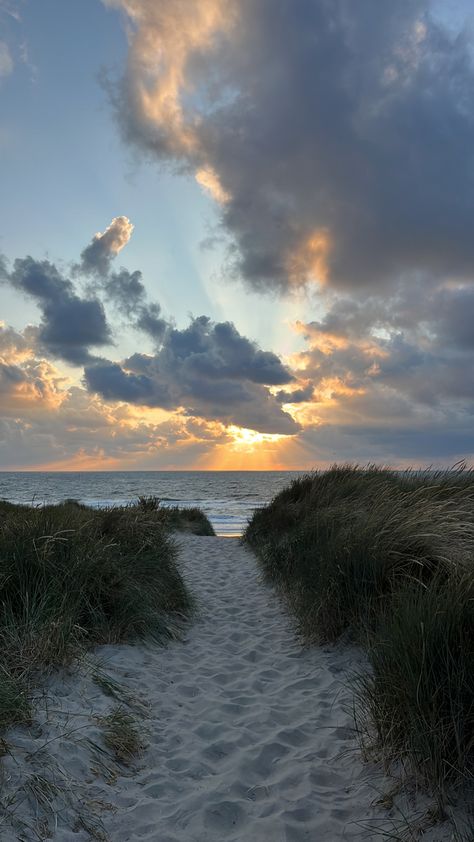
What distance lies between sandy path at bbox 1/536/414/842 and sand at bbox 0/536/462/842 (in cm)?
1

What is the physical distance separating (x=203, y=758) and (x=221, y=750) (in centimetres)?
18

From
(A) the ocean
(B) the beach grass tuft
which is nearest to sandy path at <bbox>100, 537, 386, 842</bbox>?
(B) the beach grass tuft

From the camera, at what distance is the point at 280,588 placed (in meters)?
8.58

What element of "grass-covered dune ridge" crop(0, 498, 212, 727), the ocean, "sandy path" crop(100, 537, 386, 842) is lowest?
the ocean

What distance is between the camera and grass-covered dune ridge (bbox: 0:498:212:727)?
13.6ft

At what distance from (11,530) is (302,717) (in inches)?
154

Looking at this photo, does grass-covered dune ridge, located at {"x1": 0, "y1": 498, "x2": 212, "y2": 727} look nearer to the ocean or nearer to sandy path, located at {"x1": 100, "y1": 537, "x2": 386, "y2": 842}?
sandy path, located at {"x1": 100, "y1": 537, "x2": 386, "y2": 842}

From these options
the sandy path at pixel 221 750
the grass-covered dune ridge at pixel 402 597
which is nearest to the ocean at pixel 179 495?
the sandy path at pixel 221 750

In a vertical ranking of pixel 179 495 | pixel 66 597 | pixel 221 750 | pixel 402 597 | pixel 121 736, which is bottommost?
pixel 179 495

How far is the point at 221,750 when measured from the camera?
3.96 m

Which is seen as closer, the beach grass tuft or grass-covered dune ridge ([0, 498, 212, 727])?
the beach grass tuft

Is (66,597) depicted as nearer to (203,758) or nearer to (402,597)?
(203,758)

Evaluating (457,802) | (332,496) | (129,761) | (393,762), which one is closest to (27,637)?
(129,761)

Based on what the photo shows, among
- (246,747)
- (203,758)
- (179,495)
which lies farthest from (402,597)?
(179,495)
